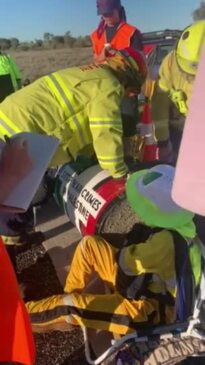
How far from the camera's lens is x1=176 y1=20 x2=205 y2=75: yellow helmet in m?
3.16

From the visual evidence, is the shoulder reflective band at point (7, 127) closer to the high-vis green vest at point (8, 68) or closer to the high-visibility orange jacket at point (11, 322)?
the high-visibility orange jacket at point (11, 322)

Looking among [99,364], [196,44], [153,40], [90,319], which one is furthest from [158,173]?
[153,40]

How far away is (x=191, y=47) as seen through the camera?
320cm

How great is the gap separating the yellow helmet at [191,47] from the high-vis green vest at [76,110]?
0.44 m

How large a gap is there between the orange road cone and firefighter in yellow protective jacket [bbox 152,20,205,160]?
2.0 inches

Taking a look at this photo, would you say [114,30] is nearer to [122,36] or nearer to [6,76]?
[122,36]

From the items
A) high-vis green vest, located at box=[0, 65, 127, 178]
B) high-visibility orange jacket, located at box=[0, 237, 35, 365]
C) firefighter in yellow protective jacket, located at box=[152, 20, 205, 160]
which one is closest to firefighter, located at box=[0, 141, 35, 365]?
high-visibility orange jacket, located at box=[0, 237, 35, 365]

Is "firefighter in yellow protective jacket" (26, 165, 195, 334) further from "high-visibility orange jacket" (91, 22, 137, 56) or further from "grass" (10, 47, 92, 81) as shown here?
"grass" (10, 47, 92, 81)

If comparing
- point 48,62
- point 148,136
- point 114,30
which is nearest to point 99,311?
point 148,136

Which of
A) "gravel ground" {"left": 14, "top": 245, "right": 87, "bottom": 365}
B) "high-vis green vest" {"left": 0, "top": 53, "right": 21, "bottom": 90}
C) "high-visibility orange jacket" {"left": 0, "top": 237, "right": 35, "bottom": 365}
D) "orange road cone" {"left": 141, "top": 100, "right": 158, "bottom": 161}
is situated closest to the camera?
"high-visibility orange jacket" {"left": 0, "top": 237, "right": 35, "bottom": 365}

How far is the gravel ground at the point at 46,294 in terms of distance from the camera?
8.71 ft

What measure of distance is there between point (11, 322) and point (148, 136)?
2900 mm

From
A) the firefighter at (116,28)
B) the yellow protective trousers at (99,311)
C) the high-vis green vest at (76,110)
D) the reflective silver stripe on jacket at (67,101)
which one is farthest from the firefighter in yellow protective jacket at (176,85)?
the yellow protective trousers at (99,311)

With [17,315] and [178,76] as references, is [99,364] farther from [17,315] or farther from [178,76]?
[178,76]
